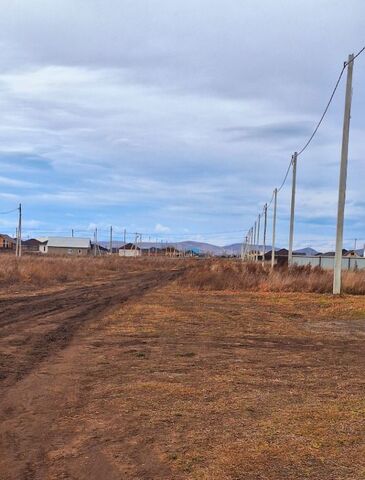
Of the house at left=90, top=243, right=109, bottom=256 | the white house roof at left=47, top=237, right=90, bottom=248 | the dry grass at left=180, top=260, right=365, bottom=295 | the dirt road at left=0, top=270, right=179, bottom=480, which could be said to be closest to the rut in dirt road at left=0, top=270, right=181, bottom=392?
the dirt road at left=0, top=270, right=179, bottom=480

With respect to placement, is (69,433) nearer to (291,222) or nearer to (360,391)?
(360,391)

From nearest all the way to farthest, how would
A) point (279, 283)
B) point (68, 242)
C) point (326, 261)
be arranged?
point (279, 283)
point (326, 261)
point (68, 242)

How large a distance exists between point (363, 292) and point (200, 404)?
19.7 metres

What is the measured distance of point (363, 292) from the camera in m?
24.5

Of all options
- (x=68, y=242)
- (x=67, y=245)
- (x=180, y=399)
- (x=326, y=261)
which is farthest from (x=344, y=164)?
(x=68, y=242)

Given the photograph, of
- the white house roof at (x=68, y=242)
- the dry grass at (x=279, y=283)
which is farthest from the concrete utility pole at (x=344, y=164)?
the white house roof at (x=68, y=242)

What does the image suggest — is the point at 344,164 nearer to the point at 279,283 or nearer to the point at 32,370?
the point at 279,283

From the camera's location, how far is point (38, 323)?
13148mm

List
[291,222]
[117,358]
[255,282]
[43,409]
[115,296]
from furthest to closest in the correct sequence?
[291,222] < [255,282] < [115,296] < [117,358] < [43,409]

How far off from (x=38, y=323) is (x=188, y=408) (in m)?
7.87

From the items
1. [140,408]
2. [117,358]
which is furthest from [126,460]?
[117,358]

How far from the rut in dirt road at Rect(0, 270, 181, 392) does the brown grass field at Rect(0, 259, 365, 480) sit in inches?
1.8

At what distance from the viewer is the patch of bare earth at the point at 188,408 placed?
14.4 ft

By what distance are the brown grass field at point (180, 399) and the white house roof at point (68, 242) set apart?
143 meters
